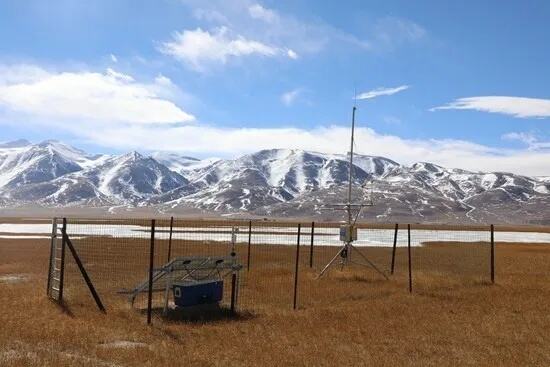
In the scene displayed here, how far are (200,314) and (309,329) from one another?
11.8 feet

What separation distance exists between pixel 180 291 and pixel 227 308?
5.89 ft

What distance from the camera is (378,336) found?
14.6 metres

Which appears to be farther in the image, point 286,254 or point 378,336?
point 286,254

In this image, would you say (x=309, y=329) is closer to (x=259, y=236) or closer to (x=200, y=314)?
(x=200, y=314)

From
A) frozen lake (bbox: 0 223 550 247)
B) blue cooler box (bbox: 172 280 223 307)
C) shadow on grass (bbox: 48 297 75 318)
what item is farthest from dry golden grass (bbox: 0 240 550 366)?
frozen lake (bbox: 0 223 550 247)

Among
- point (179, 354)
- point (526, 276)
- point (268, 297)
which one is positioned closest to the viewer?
point (179, 354)

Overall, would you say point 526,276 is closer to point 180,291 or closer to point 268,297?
point 268,297

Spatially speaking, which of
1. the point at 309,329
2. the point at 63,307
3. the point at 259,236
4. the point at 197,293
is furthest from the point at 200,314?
the point at 259,236

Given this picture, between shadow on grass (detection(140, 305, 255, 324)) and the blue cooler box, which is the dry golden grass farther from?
the blue cooler box

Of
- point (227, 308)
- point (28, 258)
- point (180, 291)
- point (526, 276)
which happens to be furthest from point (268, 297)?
point (28, 258)

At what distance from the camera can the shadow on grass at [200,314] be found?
16344mm

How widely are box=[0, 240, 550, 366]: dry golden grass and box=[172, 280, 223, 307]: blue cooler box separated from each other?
1.28m

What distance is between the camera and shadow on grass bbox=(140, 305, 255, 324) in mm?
16344

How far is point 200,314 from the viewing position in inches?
669
